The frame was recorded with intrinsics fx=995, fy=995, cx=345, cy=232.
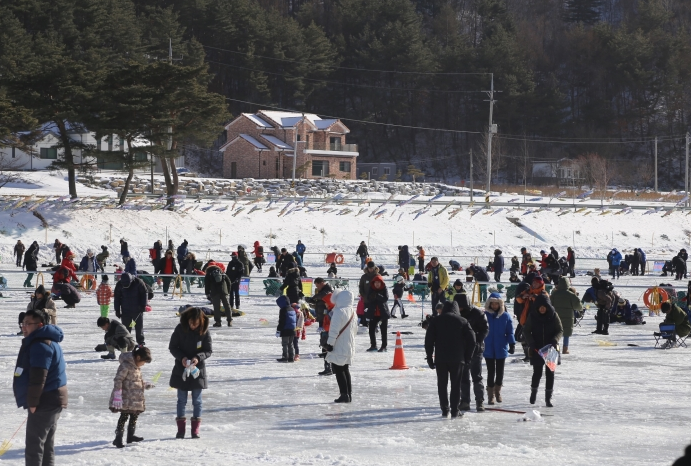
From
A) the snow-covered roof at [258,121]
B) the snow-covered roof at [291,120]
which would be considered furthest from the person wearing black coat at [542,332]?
the snow-covered roof at [258,121]

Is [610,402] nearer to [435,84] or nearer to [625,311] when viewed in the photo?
[625,311]

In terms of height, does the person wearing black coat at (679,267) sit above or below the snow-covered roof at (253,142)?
below

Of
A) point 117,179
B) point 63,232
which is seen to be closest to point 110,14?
point 117,179

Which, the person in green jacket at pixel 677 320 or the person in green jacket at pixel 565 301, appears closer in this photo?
the person in green jacket at pixel 565 301

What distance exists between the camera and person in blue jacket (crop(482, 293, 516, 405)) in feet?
36.3

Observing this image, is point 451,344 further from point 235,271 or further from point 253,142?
point 253,142

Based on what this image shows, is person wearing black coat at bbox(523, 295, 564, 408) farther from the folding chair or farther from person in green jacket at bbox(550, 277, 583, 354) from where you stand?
the folding chair

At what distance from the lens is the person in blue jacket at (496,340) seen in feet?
36.3

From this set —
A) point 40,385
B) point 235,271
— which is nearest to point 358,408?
point 40,385

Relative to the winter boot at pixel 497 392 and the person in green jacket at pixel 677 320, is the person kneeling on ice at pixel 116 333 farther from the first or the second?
the person in green jacket at pixel 677 320

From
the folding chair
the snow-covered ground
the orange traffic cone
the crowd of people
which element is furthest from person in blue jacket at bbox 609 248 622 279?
the orange traffic cone

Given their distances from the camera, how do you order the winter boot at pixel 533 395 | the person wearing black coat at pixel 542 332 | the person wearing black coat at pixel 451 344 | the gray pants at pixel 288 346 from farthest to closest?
1. the gray pants at pixel 288 346
2. the winter boot at pixel 533 395
3. the person wearing black coat at pixel 542 332
4. the person wearing black coat at pixel 451 344

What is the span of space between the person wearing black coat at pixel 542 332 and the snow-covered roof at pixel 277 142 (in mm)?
61433

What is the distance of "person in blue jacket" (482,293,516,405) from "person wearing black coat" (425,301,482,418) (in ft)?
2.99
